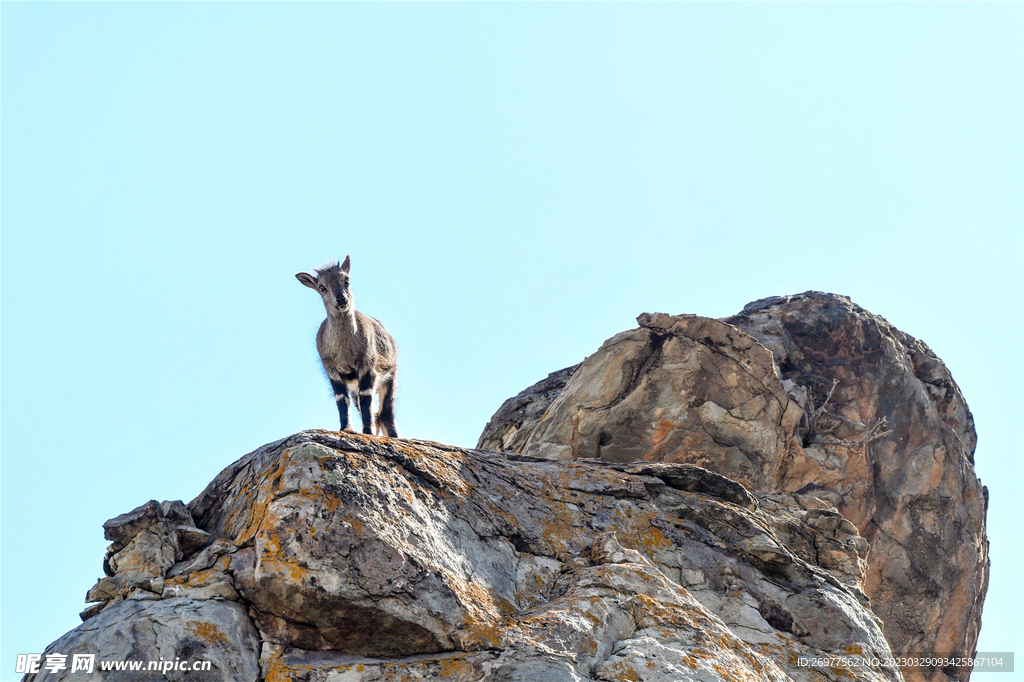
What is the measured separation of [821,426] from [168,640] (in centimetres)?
1269

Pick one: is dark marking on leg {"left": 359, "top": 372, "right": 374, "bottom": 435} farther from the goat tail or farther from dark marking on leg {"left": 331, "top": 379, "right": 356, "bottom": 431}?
the goat tail

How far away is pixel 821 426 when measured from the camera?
1545 centimetres

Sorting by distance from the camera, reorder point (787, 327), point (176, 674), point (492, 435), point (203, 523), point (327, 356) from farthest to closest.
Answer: point (787, 327)
point (492, 435)
point (327, 356)
point (203, 523)
point (176, 674)

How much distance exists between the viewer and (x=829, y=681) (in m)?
7.25

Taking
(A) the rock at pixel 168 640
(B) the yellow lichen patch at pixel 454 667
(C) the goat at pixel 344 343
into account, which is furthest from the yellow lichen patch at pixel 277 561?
(C) the goat at pixel 344 343

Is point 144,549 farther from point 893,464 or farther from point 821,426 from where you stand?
point 893,464

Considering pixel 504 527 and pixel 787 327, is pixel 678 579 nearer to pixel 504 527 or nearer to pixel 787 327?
pixel 504 527

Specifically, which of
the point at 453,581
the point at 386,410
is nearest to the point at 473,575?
the point at 453,581

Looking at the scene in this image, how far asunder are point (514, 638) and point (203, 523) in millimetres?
2910

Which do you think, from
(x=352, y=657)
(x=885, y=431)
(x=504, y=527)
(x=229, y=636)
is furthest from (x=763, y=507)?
(x=885, y=431)

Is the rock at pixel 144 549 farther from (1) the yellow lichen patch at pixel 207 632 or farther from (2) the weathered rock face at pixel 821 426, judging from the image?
(2) the weathered rock face at pixel 821 426

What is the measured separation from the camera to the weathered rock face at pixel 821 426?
13.6 metres

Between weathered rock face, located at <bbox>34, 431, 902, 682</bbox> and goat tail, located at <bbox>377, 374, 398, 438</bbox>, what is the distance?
488 cm

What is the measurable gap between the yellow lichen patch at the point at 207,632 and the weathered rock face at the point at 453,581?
→ 0.02 metres
